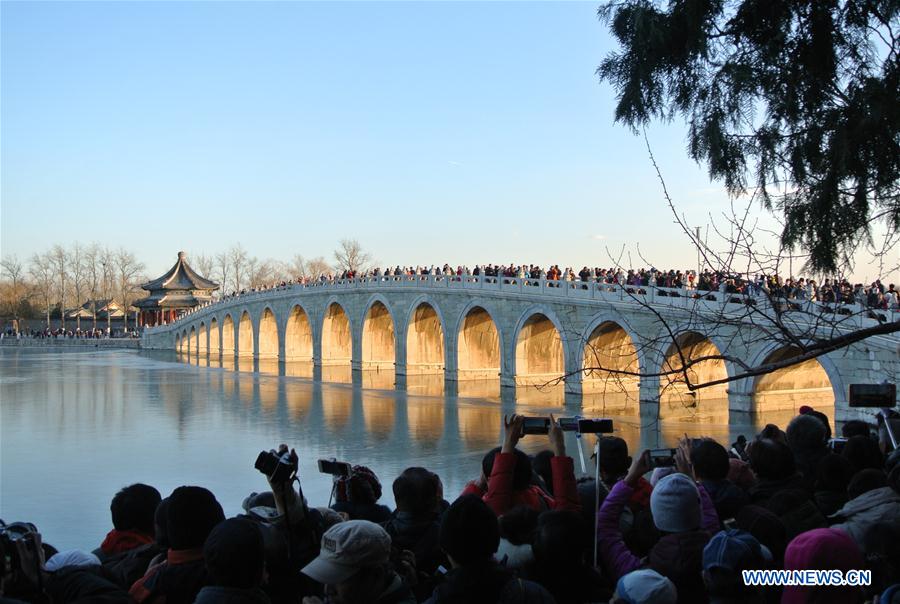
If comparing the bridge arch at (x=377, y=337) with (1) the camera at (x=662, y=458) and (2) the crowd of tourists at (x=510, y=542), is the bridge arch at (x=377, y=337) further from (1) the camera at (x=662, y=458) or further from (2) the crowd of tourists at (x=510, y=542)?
(2) the crowd of tourists at (x=510, y=542)

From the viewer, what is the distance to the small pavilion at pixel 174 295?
74.2m

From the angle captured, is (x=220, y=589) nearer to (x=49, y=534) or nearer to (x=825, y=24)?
(x=825, y=24)

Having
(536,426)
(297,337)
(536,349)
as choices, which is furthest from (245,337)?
(536,426)

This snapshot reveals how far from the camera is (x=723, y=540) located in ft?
10.5

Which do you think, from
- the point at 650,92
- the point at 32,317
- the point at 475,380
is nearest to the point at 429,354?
the point at 475,380

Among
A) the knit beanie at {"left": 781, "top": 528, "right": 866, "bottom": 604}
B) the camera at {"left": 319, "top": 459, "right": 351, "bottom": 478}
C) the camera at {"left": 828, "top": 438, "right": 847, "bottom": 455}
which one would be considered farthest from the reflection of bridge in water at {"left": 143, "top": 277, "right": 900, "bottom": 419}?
the knit beanie at {"left": 781, "top": 528, "right": 866, "bottom": 604}

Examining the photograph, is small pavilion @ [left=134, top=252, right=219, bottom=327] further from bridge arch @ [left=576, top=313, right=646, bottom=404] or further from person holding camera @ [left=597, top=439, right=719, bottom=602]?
person holding camera @ [left=597, top=439, right=719, bottom=602]

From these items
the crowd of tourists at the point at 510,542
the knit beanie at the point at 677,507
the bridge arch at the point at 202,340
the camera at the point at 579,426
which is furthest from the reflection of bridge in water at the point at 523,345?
the bridge arch at the point at 202,340

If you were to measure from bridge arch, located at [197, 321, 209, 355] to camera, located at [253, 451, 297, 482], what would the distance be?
59967 mm

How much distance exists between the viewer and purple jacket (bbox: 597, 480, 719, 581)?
382 cm

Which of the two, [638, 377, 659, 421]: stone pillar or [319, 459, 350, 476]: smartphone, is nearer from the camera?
[319, 459, 350, 476]: smartphone

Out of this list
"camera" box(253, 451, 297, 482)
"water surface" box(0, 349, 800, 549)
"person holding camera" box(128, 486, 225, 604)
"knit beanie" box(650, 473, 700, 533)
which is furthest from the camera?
"water surface" box(0, 349, 800, 549)

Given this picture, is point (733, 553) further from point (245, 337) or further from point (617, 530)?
point (245, 337)

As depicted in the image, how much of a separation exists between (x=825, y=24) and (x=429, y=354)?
31.0 m
